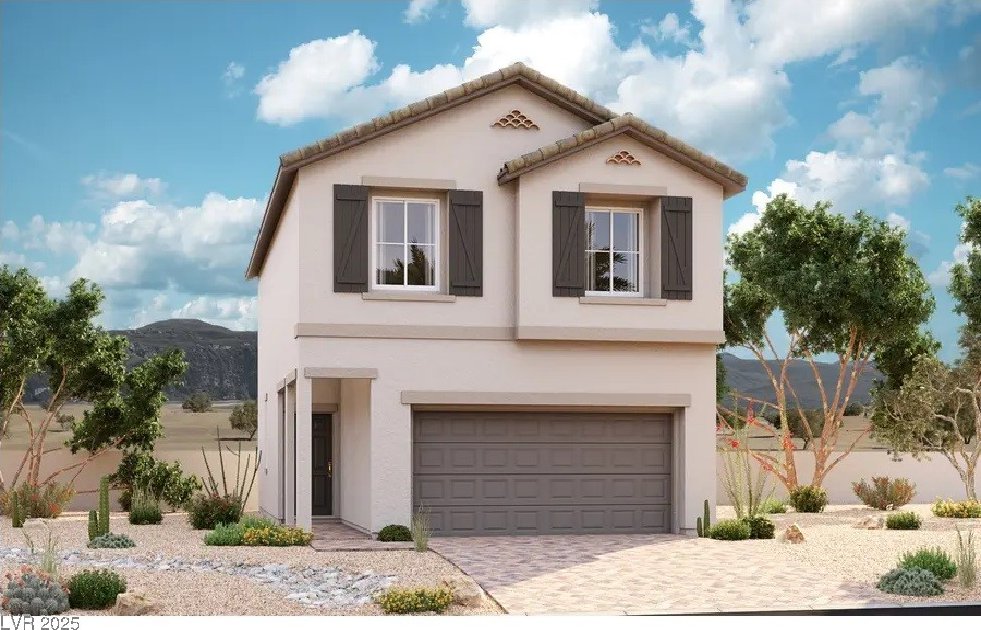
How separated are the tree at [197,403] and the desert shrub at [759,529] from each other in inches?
1469

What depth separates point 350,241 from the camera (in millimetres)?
20078

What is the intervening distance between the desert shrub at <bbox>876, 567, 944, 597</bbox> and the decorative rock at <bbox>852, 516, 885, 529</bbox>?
885cm

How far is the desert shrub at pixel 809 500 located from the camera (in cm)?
2725

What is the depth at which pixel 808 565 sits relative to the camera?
653 inches

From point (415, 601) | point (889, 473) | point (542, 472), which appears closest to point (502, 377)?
point (542, 472)

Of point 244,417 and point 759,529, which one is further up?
point 244,417

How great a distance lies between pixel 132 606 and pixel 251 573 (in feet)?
10.8

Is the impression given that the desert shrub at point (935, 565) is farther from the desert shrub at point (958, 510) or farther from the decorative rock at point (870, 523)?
the desert shrub at point (958, 510)

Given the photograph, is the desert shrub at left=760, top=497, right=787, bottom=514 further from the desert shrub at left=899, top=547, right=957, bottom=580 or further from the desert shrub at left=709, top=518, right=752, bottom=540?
the desert shrub at left=899, top=547, right=957, bottom=580

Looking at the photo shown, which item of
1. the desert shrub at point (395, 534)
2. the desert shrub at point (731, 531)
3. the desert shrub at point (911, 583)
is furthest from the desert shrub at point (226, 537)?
A: the desert shrub at point (911, 583)

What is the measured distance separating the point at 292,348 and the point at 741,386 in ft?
62.8

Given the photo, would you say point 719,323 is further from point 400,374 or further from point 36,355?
point 36,355

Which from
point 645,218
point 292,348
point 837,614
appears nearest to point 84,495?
point 292,348

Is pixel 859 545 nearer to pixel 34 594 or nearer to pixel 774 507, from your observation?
pixel 774 507
